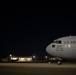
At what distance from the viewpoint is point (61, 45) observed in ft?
137

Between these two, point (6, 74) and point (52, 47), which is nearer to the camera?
point (6, 74)

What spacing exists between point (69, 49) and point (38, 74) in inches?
721

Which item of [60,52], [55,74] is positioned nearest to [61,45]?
[60,52]

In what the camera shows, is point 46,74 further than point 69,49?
No

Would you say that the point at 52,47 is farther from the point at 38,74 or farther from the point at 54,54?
the point at 38,74

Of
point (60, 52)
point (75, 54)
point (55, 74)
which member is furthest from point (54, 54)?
point (55, 74)

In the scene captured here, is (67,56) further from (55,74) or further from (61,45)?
(55,74)

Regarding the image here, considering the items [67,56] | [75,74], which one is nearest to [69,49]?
[67,56]

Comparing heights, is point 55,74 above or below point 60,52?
below

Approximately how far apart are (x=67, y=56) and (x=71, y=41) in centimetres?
287

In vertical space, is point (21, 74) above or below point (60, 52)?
below

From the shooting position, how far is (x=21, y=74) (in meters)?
23.7

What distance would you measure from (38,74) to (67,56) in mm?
18500

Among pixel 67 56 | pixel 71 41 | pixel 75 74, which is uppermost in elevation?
pixel 71 41
